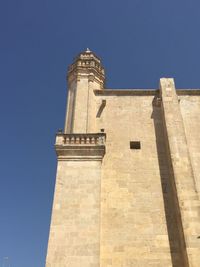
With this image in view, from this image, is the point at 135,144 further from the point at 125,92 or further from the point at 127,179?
the point at 125,92

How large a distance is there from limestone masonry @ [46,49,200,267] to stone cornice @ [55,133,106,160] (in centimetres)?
4

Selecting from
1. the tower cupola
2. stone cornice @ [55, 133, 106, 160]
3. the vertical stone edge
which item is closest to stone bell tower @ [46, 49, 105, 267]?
stone cornice @ [55, 133, 106, 160]

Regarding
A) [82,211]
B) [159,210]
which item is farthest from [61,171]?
[159,210]

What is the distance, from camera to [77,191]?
39.4 ft

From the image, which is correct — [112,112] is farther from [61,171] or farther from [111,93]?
[61,171]

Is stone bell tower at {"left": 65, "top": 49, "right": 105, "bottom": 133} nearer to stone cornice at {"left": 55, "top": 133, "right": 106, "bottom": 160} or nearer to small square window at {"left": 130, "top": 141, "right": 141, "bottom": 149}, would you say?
stone cornice at {"left": 55, "top": 133, "right": 106, "bottom": 160}

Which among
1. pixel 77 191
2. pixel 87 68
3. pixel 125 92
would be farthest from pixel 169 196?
pixel 87 68

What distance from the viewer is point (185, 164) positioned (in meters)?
13.1

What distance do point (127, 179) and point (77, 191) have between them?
8.30 feet

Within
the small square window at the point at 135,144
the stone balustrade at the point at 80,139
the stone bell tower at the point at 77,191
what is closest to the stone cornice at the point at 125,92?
the stone bell tower at the point at 77,191

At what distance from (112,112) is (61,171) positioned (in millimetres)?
5123

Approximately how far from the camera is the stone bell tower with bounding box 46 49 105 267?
10.4 meters

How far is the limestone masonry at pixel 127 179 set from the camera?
11.0m

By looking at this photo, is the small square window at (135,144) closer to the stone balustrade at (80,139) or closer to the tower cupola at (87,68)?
the stone balustrade at (80,139)
